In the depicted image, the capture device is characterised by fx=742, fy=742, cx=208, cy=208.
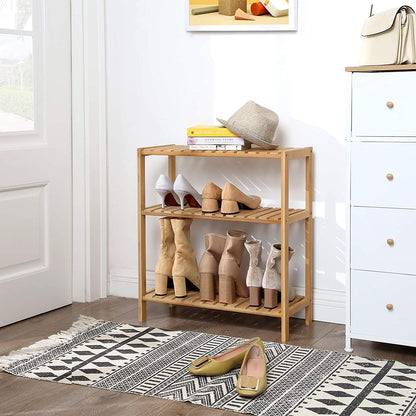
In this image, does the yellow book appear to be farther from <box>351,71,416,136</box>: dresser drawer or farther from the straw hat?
<box>351,71,416,136</box>: dresser drawer

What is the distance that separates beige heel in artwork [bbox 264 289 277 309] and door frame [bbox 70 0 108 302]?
98 cm

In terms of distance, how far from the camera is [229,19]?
3.28 metres

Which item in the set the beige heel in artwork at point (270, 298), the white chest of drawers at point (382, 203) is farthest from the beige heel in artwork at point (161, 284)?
the white chest of drawers at point (382, 203)

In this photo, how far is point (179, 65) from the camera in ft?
11.3

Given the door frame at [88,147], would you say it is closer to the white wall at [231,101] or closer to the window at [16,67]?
the white wall at [231,101]

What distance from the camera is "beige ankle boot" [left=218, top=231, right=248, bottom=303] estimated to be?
10.3ft

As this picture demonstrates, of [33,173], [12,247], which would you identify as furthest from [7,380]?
[33,173]

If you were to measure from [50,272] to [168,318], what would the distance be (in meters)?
0.61

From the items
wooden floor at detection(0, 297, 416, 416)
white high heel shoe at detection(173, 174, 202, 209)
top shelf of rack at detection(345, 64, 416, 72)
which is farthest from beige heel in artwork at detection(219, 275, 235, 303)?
top shelf of rack at detection(345, 64, 416, 72)

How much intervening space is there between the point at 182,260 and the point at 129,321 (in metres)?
0.36

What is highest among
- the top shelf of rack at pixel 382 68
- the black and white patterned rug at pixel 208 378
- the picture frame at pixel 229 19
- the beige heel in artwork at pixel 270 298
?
the picture frame at pixel 229 19

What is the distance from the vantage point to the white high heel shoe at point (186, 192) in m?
3.16

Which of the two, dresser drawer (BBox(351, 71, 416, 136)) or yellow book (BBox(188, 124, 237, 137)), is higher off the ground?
dresser drawer (BBox(351, 71, 416, 136))

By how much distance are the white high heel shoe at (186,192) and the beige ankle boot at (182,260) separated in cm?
8
